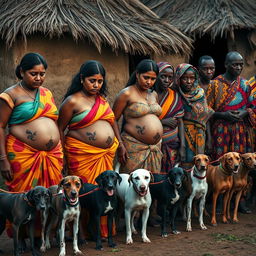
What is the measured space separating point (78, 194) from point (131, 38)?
412 cm

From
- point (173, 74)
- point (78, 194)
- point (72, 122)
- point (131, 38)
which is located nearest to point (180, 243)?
point (78, 194)

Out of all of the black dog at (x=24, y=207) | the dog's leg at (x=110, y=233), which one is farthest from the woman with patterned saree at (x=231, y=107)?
the black dog at (x=24, y=207)

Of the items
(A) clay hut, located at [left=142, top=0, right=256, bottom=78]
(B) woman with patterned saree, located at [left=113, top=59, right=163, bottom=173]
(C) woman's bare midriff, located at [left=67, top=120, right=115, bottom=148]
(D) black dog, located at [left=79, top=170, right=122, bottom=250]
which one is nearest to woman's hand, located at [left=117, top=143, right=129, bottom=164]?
(B) woman with patterned saree, located at [left=113, top=59, right=163, bottom=173]

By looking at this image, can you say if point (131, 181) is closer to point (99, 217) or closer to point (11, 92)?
point (99, 217)

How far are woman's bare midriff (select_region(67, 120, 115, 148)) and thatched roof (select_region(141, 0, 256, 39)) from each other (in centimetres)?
544

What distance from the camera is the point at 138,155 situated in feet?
21.1

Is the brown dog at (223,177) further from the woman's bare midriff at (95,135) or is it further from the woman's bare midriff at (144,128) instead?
the woman's bare midriff at (95,135)

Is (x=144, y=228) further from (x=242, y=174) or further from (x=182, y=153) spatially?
(x=242, y=174)

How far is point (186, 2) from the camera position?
38.2 ft

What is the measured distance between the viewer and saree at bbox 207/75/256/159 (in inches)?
291

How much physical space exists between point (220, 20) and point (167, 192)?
581 centimetres

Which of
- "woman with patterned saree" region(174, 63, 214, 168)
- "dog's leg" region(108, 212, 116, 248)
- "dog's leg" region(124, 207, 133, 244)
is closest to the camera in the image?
"dog's leg" region(108, 212, 116, 248)

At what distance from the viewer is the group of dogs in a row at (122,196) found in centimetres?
525

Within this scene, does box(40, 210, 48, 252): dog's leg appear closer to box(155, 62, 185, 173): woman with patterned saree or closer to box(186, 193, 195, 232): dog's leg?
box(186, 193, 195, 232): dog's leg
